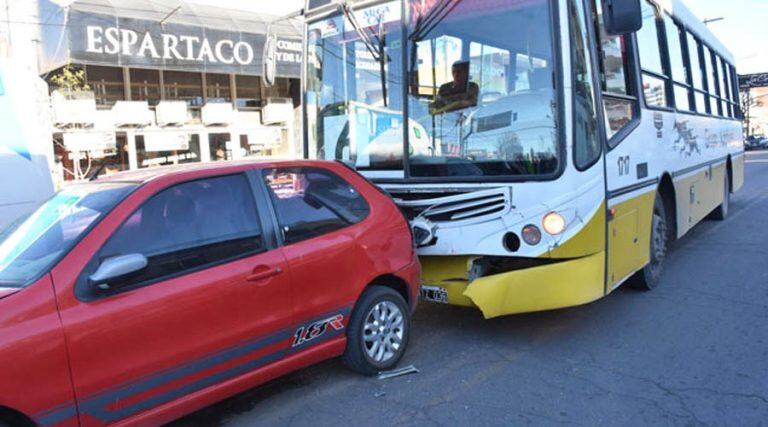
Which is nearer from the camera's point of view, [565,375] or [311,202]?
[311,202]

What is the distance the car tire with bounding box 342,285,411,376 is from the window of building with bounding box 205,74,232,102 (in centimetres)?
1735

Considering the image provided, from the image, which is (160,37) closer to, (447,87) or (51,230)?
(447,87)

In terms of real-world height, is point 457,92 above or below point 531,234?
above

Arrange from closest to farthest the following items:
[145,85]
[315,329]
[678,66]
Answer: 1. [315,329]
2. [678,66]
3. [145,85]

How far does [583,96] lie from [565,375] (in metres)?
2.12

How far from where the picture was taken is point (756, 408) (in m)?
3.72

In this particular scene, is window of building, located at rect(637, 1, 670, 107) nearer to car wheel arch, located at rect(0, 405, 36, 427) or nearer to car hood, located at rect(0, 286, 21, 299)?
car hood, located at rect(0, 286, 21, 299)

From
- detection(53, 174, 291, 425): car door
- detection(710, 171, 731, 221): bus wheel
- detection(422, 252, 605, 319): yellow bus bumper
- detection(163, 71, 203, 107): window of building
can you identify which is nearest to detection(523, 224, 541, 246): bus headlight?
detection(422, 252, 605, 319): yellow bus bumper

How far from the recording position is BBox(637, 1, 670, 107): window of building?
614cm

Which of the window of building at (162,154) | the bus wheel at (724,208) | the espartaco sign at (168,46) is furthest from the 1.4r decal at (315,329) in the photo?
the window of building at (162,154)

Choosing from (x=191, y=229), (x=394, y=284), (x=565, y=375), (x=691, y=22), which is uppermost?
(x=691, y=22)

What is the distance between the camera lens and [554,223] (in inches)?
183

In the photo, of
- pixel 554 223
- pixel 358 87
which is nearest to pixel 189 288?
pixel 554 223

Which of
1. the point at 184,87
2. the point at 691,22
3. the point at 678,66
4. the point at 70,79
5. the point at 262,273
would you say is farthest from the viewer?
the point at 184,87
